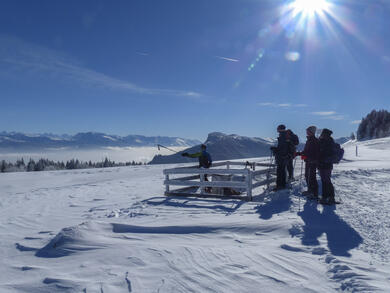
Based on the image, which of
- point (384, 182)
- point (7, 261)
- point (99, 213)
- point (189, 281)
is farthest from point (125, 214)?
point (384, 182)

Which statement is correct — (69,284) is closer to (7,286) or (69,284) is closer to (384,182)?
(7,286)

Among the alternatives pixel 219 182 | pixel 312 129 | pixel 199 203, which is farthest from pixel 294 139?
pixel 199 203

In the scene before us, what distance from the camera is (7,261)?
5.02 m

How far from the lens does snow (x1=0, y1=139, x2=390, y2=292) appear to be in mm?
3908

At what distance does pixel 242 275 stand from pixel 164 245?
1800mm

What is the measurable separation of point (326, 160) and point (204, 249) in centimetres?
521

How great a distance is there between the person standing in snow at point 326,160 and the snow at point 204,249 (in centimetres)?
52

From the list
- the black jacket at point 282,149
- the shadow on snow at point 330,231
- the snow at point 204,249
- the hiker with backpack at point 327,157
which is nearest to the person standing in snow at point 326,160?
the hiker with backpack at point 327,157

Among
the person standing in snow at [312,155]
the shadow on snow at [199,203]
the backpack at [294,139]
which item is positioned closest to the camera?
the shadow on snow at [199,203]

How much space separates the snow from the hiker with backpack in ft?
1.81

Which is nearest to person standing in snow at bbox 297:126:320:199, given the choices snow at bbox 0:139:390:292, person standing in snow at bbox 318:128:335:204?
person standing in snow at bbox 318:128:335:204

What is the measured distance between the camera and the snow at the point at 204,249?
3.91m

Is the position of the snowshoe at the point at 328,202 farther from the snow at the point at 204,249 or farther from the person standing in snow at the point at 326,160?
the snow at the point at 204,249

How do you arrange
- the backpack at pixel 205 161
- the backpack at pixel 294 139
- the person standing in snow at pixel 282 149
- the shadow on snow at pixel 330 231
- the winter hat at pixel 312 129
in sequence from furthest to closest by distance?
the backpack at pixel 205 161, the backpack at pixel 294 139, the person standing in snow at pixel 282 149, the winter hat at pixel 312 129, the shadow on snow at pixel 330 231
